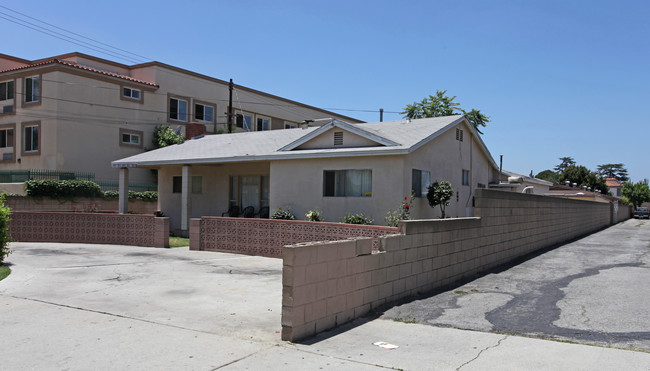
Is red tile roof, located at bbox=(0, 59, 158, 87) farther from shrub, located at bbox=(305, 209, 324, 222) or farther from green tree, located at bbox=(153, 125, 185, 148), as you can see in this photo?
shrub, located at bbox=(305, 209, 324, 222)

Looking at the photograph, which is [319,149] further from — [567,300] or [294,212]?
[567,300]

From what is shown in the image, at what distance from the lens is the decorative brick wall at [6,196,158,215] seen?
22.8m

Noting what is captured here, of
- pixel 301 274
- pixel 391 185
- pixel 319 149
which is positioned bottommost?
pixel 301 274

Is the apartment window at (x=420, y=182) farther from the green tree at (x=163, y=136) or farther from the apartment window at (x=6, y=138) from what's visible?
the apartment window at (x=6, y=138)

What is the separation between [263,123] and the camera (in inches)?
1719

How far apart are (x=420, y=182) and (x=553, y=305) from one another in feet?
27.1

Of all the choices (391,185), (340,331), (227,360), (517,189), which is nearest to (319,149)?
(391,185)

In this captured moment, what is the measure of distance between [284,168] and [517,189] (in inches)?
616

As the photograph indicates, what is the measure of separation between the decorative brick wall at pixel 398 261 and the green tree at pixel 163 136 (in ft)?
75.4

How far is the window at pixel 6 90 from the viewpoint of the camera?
3138 cm

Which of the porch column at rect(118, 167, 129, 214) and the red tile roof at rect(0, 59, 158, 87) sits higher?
the red tile roof at rect(0, 59, 158, 87)

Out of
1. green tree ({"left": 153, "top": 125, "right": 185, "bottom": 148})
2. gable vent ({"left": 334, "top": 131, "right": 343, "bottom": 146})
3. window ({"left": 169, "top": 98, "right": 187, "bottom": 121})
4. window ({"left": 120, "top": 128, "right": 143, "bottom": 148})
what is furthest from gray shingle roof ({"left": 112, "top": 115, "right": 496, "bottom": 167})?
window ({"left": 169, "top": 98, "right": 187, "bottom": 121})

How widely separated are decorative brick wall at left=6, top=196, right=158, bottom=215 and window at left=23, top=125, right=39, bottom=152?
7628mm

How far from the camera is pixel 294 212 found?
18234mm
